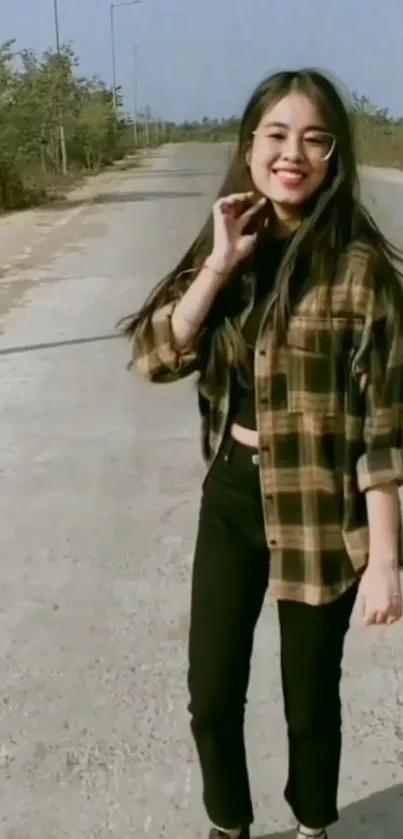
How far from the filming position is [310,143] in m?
2.35

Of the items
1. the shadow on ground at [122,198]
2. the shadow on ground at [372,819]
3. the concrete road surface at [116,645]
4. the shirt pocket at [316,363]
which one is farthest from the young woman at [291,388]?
the shadow on ground at [122,198]

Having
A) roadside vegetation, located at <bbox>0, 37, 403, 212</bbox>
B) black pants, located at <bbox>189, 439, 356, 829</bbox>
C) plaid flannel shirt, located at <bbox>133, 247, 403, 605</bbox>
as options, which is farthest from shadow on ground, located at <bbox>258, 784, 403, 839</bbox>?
roadside vegetation, located at <bbox>0, 37, 403, 212</bbox>

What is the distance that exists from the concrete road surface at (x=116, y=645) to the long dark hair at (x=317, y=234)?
262mm

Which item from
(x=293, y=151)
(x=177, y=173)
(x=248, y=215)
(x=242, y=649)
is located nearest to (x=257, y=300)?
(x=248, y=215)

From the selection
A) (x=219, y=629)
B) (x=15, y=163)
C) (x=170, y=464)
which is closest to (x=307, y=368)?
(x=219, y=629)

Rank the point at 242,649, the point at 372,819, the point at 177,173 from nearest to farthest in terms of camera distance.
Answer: the point at 242,649
the point at 372,819
the point at 177,173

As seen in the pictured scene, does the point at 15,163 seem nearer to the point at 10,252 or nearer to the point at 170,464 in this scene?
the point at 10,252

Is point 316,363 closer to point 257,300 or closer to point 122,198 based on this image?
point 257,300

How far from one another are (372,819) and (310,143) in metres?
1.55

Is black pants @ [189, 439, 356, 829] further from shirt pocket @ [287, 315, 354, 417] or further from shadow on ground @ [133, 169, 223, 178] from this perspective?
shadow on ground @ [133, 169, 223, 178]

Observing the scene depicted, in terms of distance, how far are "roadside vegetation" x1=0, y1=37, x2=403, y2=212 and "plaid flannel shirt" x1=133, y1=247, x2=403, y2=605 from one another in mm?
8268

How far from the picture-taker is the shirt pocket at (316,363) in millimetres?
2322

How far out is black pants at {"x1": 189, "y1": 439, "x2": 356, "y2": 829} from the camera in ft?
8.11

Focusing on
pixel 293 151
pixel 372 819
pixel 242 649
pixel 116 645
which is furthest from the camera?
pixel 116 645
